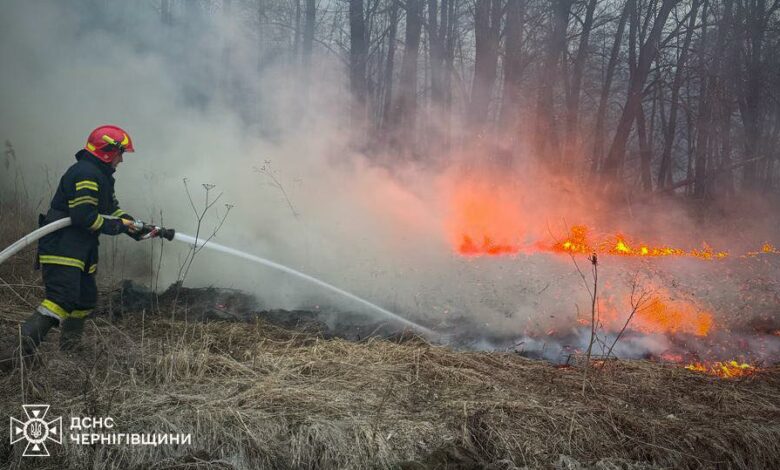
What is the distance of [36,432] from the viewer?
3.34 meters

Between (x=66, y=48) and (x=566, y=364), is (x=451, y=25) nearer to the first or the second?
(x=66, y=48)

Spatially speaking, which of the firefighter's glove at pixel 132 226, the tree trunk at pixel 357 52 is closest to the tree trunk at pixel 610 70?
the tree trunk at pixel 357 52

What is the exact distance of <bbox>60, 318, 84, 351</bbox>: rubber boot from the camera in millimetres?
4648

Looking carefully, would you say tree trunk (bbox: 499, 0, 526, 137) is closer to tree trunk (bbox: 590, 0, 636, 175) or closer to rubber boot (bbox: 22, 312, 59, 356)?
tree trunk (bbox: 590, 0, 636, 175)

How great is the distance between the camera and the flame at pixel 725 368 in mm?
5387

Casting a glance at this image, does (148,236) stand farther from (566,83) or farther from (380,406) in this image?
(566,83)

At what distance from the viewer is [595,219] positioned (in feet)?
43.5

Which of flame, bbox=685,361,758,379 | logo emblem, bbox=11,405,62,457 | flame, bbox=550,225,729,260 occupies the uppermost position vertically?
flame, bbox=550,225,729,260

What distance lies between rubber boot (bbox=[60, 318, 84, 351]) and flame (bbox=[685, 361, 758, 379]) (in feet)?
18.3

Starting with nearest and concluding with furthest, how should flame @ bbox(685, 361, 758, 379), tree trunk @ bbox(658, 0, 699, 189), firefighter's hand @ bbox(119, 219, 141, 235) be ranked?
firefighter's hand @ bbox(119, 219, 141, 235) < flame @ bbox(685, 361, 758, 379) < tree trunk @ bbox(658, 0, 699, 189)

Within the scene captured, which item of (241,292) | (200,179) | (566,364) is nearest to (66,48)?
(200,179)

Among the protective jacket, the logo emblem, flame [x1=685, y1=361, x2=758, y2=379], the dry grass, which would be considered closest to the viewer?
the logo emblem

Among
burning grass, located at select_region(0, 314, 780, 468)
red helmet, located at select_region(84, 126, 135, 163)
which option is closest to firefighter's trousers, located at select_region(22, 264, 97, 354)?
burning grass, located at select_region(0, 314, 780, 468)

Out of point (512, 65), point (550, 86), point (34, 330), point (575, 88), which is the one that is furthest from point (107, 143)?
point (575, 88)
